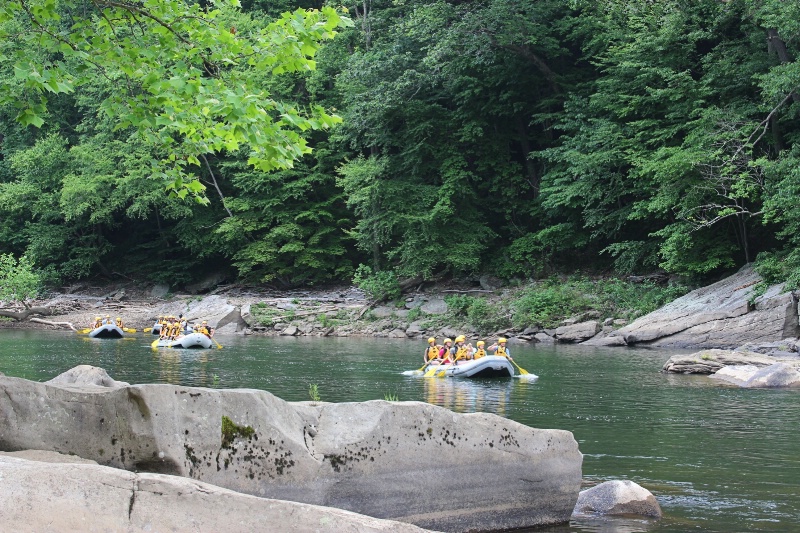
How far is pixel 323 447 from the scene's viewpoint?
617cm

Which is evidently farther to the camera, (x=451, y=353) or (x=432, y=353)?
(x=451, y=353)

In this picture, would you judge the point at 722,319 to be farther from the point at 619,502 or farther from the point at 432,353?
the point at 619,502

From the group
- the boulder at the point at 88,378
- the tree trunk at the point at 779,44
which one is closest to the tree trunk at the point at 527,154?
the tree trunk at the point at 779,44

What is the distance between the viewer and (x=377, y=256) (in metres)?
37.6

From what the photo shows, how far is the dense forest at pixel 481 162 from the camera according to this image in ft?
84.1

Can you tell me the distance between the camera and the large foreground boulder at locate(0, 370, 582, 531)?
5.73 meters

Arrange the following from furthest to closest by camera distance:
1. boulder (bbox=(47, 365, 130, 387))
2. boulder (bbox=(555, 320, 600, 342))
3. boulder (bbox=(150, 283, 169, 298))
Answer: boulder (bbox=(150, 283, 169, 298)), boulder (bbox=(555, 320, 600, 342)), boulder (bbox=(47, 365, 130, 387))

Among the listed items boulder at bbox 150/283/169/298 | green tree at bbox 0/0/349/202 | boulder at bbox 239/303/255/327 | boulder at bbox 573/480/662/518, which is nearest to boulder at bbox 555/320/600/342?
boulder at bbox 239/303/255/327

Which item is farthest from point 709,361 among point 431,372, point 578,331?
point 578,331

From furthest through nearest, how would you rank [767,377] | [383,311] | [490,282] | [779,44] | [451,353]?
[490,282] < [383,311] < [779,44] < [451,353] < [767,377]

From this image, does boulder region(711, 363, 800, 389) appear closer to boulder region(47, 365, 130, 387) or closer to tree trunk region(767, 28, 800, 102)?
tree trunk region(767, 28, 800, 102)

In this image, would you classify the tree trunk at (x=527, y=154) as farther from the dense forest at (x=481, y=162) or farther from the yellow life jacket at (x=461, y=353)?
the yellow life jacket at (x=461, y=353)

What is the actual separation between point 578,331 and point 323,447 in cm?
2264

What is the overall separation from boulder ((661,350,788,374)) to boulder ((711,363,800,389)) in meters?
1.08
